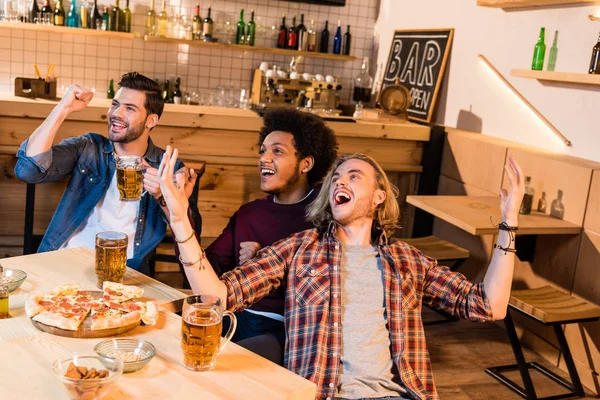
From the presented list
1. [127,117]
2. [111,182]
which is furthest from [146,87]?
[111,182]

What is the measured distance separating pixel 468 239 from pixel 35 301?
3241 millimetres

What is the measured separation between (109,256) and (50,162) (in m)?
0.83

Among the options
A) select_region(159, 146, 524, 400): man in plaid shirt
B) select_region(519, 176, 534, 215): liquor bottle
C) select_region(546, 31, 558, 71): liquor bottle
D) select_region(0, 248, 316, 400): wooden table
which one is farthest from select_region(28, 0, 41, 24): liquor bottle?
select_region(0, 248, 316, 400): wooden table

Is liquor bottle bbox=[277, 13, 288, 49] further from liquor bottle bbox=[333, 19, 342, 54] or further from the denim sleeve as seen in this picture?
the denim sleeve

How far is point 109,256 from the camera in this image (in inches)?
77.2

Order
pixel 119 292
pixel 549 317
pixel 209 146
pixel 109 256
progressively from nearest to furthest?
pixel 119 292
pixel 109 256
pixel 549 317
pixel 209 146

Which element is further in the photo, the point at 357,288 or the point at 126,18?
the point at 126,18

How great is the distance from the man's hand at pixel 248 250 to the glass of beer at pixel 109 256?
1.37ft

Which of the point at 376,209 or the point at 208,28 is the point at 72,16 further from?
the point at 376,209

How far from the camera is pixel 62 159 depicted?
270 centimetres

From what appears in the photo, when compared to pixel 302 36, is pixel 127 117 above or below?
below

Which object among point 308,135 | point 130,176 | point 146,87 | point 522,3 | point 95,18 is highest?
point 522,3

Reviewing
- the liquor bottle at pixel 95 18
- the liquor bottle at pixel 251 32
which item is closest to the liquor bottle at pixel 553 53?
the liquor bottle at pixel 251 32

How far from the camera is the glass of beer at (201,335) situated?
1507 mm
